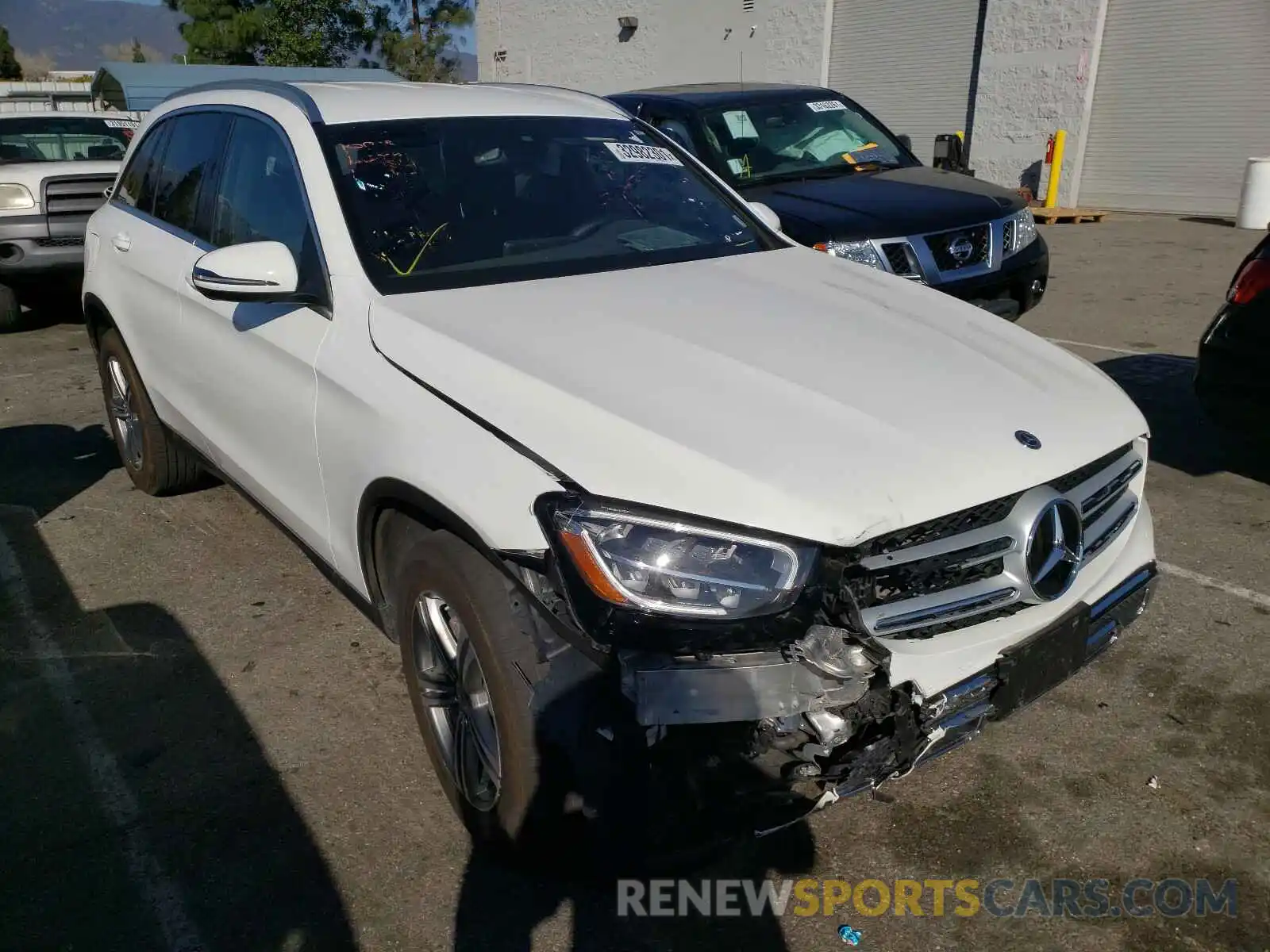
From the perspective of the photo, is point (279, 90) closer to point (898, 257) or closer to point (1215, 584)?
point (898, 257)

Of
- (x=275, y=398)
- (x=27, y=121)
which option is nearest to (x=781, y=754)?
(x=275, y=398)

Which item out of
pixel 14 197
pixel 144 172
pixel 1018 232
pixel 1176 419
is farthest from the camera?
pixel 14 197

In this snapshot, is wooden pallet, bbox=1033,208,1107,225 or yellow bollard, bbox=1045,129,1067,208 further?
yellow bollard, bbox=1045,129,1067,208

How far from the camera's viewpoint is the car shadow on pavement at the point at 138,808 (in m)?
2.51

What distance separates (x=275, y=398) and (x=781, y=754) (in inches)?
74.1

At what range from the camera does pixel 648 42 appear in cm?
2469

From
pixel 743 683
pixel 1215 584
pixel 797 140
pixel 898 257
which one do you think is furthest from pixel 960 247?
pixel 743 683

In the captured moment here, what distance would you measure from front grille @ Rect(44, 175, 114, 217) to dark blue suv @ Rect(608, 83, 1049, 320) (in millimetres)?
4448

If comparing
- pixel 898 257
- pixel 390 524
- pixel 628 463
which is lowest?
pixel 390 524

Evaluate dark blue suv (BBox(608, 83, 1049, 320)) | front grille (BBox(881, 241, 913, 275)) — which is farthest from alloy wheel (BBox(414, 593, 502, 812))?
front grille (BBox(881, 241, 913, 275))

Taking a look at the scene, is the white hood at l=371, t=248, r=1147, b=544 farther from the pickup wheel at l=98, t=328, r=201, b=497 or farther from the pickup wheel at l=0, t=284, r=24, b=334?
the pickup wheel at l=0, t=284, r=24, b=334

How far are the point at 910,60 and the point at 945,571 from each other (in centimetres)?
1863

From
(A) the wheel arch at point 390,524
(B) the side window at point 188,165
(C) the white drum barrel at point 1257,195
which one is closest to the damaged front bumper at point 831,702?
(A) the wheel arch at point 390,524

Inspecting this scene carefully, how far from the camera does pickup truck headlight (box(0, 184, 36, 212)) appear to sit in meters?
8.58
